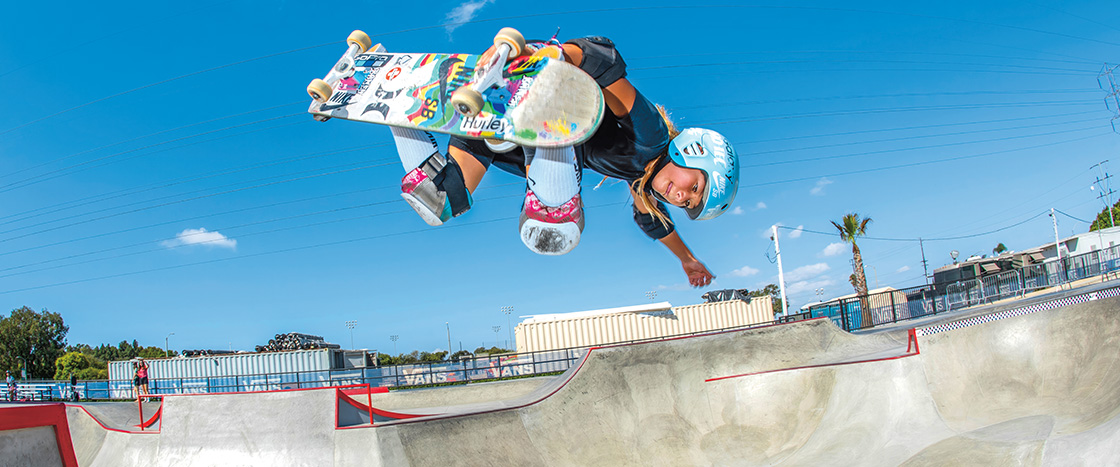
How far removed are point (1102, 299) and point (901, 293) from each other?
1615 centimetres

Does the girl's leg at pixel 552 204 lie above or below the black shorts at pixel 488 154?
below

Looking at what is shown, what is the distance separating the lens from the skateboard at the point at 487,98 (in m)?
4.87

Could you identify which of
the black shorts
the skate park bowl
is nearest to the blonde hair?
the black shorts

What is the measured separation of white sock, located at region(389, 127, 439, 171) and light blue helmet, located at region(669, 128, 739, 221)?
2.71 metres

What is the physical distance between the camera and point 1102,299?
29.5 feet

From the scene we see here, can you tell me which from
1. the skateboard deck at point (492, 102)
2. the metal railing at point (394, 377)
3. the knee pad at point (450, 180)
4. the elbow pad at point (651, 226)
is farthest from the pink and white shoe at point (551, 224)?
the metal railing at point (394, 377)

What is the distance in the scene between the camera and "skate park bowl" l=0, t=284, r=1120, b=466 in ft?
27.1

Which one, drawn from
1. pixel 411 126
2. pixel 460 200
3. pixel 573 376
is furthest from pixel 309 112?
pixel 573 376

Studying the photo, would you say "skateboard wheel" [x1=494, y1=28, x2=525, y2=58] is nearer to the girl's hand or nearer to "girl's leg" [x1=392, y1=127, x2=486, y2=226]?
"girl's leg" [x1=392, y1=127, x2=486, y2=226]

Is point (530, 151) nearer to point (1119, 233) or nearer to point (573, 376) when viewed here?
point (573, 376)

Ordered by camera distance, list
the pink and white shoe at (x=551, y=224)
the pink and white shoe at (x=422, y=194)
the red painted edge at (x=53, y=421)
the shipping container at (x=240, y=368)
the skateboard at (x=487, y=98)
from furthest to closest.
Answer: the shipping container at (x=240, y=368) < the red painted edge at (x=53, y=421) < the pink and white shoe at (x=422, y=194) < the pink and white shoe at (x=551, y=224) < the skateboard at (x=487, y=98)

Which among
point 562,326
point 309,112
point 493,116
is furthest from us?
point 562,326

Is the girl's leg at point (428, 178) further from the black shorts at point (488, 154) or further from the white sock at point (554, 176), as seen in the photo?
the white sock at point (554, 176)

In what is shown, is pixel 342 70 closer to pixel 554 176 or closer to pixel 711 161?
pixel 554 176
